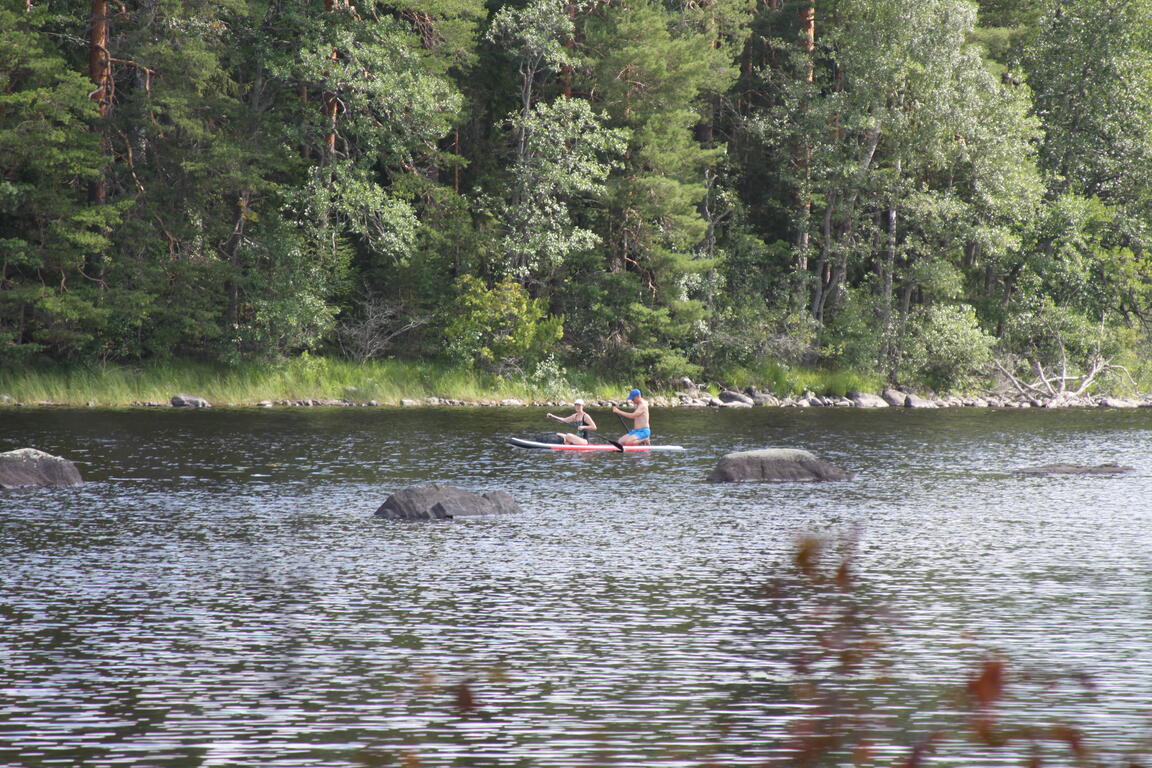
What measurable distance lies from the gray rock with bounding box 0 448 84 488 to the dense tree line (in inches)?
729

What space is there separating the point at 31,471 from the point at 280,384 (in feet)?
74.7

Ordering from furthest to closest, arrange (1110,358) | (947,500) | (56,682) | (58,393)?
1. (1110,358)
2. (58,393)
3. (947,500)
4. (56,682)

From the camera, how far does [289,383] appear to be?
1860 inches

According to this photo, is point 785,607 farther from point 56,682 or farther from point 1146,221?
point 1146,221

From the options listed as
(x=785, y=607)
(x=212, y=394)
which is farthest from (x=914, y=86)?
(x=785, y=607)

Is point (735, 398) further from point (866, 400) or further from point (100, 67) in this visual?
point (100, 67)

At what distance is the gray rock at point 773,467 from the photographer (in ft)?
88.8

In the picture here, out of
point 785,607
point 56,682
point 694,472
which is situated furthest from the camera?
point 694,472

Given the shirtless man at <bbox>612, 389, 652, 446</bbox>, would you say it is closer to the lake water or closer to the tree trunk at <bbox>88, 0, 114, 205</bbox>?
Answer: the lake water

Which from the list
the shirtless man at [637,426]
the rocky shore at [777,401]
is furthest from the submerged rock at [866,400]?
the shirtless man at [637,426]

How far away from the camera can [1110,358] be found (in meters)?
57.3

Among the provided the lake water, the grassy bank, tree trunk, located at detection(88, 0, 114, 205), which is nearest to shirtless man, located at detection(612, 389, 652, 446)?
the lake water

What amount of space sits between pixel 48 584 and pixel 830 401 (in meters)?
41.8

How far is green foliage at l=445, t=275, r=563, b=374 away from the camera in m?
49.1
